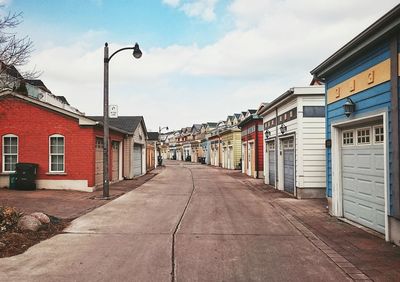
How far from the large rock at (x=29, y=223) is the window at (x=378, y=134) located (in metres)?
7.72

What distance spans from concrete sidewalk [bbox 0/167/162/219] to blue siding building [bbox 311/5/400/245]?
748 cm

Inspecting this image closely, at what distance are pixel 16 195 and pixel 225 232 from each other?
9.87 m

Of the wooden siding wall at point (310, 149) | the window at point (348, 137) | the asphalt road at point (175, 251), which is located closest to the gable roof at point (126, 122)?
the wooden siding wall at point (310, 149)

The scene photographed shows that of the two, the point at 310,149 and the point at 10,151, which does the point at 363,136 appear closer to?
the point at 310,149

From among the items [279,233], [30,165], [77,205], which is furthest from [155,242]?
[30,165]

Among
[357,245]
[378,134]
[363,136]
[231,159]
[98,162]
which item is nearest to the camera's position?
[357,245]

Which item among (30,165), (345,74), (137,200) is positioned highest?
(345,74)

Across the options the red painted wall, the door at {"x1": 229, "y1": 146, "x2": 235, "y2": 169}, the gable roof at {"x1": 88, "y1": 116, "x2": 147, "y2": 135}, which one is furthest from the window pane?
the door at {"x1": 229, "y1": 146, "x2": 235, "y2": 169}

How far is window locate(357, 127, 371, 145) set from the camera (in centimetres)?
860

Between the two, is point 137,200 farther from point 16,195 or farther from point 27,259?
point 27,259

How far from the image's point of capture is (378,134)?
8.12 metres

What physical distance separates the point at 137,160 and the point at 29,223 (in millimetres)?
21218

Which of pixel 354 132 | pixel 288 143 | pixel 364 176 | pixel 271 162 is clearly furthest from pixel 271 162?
pixel 364 176

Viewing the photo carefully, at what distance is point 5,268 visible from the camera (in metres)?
5.60
